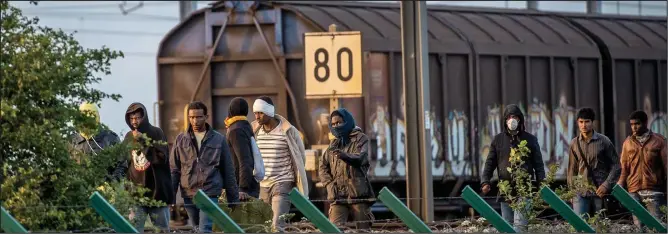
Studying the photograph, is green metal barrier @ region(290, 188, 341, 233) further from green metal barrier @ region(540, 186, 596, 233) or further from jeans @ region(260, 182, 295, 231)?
jeans @ region(260, 182, 295, 231)

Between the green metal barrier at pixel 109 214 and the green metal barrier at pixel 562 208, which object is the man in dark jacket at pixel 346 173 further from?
the green metal barrier at pixel 109 214

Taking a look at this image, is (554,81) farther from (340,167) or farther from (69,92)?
(69,92)

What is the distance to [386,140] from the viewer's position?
2267 cm

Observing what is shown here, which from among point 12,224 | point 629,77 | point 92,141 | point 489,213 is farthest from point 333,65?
point 12,224

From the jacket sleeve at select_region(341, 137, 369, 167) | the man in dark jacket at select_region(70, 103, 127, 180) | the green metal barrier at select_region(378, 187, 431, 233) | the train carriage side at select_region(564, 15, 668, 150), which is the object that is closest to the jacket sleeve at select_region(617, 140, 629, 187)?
the jacket sleeve at select_region(341, 137, 369, 167)

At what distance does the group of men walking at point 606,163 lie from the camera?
1588cm

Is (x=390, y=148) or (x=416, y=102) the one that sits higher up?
(x=416, y=102)

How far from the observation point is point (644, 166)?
16375 mm

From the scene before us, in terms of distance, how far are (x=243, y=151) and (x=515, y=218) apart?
2425mm

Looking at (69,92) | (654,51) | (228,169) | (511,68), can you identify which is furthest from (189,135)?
(654,51)

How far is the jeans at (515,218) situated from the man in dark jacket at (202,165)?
2.39 metres

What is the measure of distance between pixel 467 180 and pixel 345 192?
27.1 ft

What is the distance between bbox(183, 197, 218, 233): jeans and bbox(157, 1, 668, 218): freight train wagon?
6.27 m

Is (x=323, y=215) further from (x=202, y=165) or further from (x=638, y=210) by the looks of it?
(x=202, y=165)
